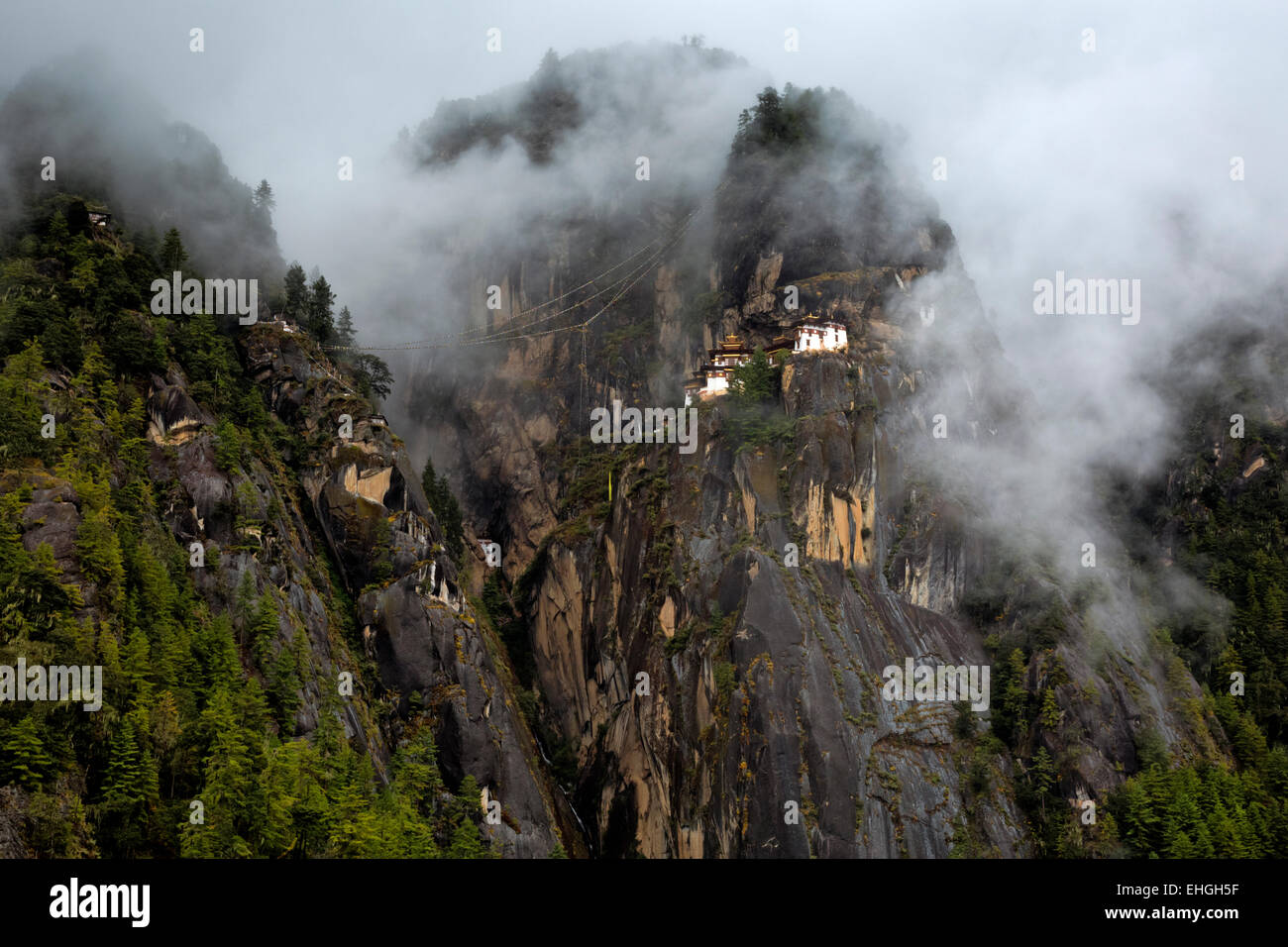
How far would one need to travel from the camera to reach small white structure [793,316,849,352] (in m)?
97.4

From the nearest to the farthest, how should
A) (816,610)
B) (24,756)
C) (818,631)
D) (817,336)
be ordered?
(24,756)
(818,631)
(816,610)
(817,336)

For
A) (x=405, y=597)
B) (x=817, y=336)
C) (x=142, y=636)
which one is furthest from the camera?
(x=817, y=336)

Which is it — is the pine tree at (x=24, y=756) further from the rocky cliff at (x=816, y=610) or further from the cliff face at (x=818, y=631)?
the cliff face at (x=818, y=631)

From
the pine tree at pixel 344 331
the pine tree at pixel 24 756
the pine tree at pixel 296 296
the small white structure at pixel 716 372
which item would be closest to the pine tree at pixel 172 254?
the pine tree at pixel 296 296

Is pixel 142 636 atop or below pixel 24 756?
atop

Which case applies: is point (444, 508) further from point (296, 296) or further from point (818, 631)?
point (818, 631)

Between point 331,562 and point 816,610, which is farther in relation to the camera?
point 331,562

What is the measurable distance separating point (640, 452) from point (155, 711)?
5096 cm

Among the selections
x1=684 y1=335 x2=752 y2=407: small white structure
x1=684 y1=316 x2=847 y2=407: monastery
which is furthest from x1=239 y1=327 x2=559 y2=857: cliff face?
x1=684 y1=316 x2=847 y2=407: monastery

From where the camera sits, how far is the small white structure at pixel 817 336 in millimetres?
97375

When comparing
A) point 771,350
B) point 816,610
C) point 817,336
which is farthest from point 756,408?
point 816,610

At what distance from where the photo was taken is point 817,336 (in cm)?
9800

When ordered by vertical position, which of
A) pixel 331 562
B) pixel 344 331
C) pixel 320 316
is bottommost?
pixel 331 562

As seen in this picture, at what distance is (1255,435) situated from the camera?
116 meters
